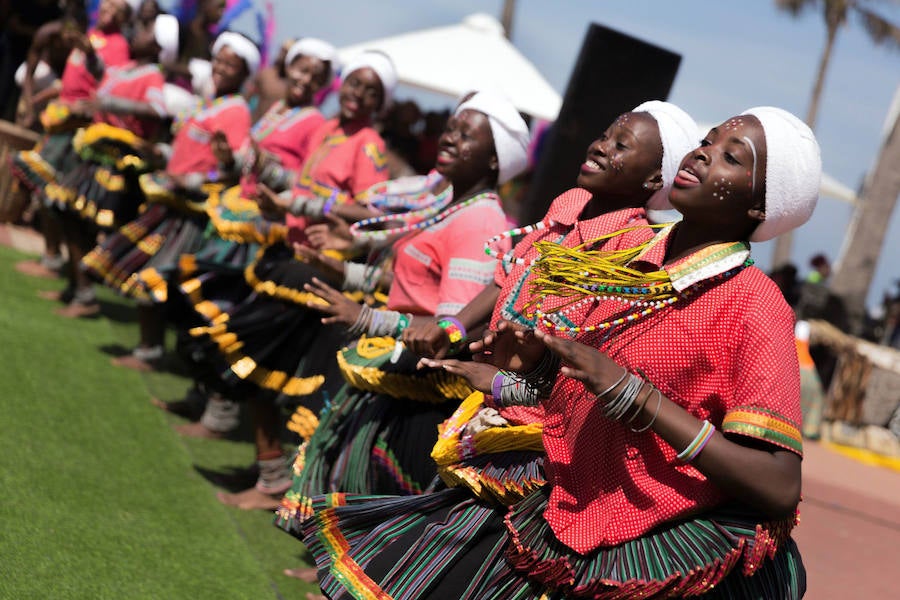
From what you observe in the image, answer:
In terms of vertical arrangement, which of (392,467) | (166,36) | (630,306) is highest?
(166,36)

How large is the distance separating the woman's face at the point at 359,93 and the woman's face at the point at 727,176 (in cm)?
319

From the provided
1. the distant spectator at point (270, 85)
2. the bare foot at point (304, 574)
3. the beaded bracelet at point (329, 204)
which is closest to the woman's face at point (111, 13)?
the distant spectator at point (270, 85)

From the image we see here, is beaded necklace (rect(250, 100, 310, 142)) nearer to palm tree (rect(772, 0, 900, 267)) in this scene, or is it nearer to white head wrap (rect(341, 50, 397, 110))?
white head wrap (rect(341, 50, 397, 110))

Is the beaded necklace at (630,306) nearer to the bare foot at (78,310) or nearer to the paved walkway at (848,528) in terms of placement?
the paved walkway at (848,528)

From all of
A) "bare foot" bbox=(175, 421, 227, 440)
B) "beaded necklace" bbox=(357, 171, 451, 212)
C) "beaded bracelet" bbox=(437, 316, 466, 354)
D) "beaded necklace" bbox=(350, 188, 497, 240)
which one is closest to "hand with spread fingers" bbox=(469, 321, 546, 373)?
"beaded bracelet" bbox=(437, 316, 466, 354)

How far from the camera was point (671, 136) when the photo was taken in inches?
122

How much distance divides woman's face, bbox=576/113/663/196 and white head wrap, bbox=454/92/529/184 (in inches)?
38.7

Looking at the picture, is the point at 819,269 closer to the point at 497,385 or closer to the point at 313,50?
the point at 313,50

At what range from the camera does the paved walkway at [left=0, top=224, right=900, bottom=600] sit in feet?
22.7

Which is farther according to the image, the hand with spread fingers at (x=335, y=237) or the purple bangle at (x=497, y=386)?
the hand with spread fingers at (x=335, y=237)

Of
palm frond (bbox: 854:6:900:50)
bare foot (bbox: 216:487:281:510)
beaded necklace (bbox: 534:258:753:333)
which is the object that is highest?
palm frond (bbox: 854:6:900:50)

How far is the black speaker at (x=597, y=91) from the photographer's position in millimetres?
5691

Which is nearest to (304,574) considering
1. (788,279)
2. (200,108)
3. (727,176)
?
(727,176)

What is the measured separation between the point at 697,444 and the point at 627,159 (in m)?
1.07
